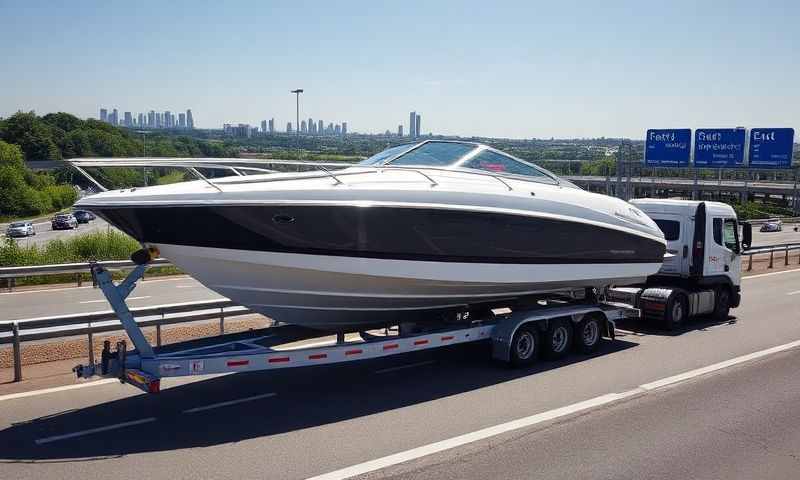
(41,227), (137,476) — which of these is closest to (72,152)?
(41,227)

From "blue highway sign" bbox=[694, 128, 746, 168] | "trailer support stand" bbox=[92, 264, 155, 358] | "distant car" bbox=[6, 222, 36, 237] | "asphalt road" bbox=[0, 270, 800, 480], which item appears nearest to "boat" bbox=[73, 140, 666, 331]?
"trailer support stand" bbox=[92, 264, 155, 358]

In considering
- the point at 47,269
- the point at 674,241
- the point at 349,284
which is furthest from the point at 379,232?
the point at 47,269

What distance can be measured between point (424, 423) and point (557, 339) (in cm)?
374

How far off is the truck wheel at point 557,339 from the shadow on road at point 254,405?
16 cm

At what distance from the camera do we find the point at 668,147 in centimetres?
3400

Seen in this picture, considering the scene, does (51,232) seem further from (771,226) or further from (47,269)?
(771,226)

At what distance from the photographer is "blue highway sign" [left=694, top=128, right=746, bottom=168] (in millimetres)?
32531

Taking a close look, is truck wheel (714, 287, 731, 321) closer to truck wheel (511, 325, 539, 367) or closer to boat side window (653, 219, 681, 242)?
boat side window (653, 219, 681, 242)

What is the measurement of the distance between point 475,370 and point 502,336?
2.13ft

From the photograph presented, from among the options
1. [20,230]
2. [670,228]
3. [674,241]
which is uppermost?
[670,228]

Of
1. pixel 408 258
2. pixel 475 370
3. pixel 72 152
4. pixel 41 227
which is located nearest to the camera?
pixel 408 258

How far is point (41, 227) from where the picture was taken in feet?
158

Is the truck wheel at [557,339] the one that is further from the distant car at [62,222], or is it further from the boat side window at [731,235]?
the distant car at [62,222]

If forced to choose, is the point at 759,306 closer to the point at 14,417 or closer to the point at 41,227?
the point at 14,417
